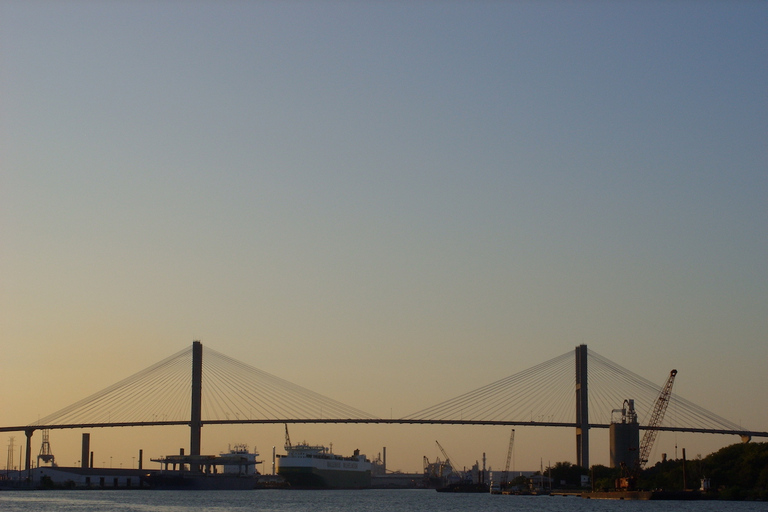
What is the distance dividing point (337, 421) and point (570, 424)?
2530 cm

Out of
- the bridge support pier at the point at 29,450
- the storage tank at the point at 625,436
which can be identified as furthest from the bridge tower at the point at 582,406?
the bridge support pier at the point at 29,450

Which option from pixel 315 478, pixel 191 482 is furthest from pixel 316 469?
pixel 191 482

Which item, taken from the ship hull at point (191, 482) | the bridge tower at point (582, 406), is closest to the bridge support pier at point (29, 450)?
the ship hull at point (191, 482)

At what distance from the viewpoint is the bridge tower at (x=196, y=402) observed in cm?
11819

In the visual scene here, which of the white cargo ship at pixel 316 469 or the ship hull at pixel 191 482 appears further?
the white cargo ship at pixel 316 469

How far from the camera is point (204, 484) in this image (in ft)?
421

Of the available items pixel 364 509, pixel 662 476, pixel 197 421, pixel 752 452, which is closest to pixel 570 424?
pixel 662 476

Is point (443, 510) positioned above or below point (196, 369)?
below

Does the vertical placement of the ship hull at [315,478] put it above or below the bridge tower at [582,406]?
below

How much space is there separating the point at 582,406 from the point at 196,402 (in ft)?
134

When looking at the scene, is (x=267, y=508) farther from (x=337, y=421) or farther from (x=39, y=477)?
(x=39, y=477)

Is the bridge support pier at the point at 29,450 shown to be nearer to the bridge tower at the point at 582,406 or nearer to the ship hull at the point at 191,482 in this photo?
the ship hull at the point at 191,482

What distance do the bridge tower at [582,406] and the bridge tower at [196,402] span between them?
40104 mm

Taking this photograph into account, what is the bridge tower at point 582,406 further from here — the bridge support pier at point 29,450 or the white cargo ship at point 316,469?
the bridge support pier at point 29,450
